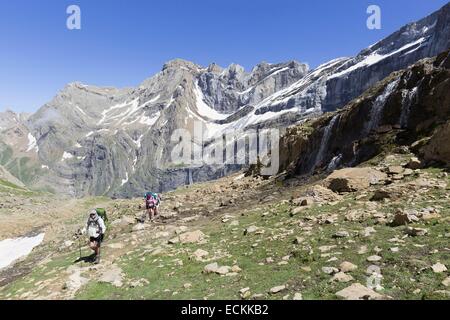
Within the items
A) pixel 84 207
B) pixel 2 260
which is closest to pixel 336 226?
pixel 2 260

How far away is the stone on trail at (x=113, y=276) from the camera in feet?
50.8

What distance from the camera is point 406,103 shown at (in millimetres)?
35188

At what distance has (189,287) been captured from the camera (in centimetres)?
1361

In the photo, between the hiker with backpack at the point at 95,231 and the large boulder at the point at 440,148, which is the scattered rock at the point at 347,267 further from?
the large boulder at the point at 440,148

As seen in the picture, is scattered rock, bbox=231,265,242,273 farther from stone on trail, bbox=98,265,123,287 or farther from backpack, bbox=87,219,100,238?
backpack, bbox=87,219,100,238

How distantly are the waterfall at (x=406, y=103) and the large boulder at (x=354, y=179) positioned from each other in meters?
11.2

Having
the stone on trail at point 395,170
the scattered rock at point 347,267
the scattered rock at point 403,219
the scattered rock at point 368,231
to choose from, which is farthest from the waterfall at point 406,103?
the scattered rock at point 347,267

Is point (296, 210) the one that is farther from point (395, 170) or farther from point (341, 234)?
point (395, 170)

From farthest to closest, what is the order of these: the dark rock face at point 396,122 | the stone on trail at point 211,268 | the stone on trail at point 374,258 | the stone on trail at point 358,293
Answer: the dark rock face at point 396,122, the stone on trail at point 211,268, the stone on trail at point 374,258, the stone on trail at point 358,293

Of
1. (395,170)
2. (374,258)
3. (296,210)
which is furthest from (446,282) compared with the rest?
(395,170)

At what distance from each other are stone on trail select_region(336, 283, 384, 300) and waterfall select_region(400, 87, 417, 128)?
26050mm

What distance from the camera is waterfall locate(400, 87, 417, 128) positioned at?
34.2m

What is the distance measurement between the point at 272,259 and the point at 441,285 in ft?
19.5
